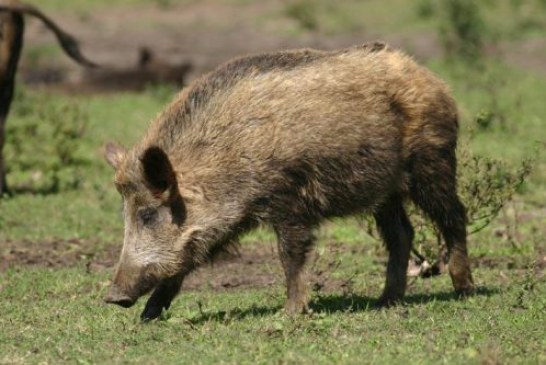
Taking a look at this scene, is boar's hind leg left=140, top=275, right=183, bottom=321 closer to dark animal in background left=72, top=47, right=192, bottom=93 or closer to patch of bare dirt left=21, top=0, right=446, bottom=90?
dark animal in background left=72, top=47, right=192, bottom=93

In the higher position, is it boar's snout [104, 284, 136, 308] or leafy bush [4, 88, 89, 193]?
boar's snout [104, 284, 136, 308]

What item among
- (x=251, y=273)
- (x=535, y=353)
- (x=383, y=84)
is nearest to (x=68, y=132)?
(x=251, y=273)

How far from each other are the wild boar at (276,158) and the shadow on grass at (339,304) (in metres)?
0.15

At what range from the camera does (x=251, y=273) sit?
9.76m

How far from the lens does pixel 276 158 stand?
7.74 m

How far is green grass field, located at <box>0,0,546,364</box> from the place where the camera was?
22.2 ft

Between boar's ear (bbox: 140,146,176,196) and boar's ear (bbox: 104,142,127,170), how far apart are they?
0.42m

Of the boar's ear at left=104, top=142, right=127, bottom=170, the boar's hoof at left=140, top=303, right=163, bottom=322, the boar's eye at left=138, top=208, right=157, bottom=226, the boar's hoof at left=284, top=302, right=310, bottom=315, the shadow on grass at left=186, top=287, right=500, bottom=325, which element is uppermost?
the boar's ear at left=104, top=142, right=127, bottom=170

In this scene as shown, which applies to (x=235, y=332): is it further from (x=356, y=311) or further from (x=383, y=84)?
(x=383, y=84)

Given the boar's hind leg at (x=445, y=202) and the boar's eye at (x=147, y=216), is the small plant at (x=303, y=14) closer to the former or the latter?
the boar's hind leg at (x=445, y=202)

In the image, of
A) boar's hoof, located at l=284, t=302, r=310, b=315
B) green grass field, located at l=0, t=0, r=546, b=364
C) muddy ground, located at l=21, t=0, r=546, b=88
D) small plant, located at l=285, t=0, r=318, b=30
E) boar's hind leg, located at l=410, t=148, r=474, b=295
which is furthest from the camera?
small plant, located at l=285, t=0, r=318, b=30

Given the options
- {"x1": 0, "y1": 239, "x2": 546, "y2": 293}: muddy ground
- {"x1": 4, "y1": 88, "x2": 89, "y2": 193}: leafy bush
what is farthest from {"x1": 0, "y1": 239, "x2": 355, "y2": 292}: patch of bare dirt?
{"x1": 4, "y1": 88, "x2": 89, "y2": 193}: leafy bush

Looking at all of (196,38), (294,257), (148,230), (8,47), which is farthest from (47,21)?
(196,38)

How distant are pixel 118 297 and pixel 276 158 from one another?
1.18 m
